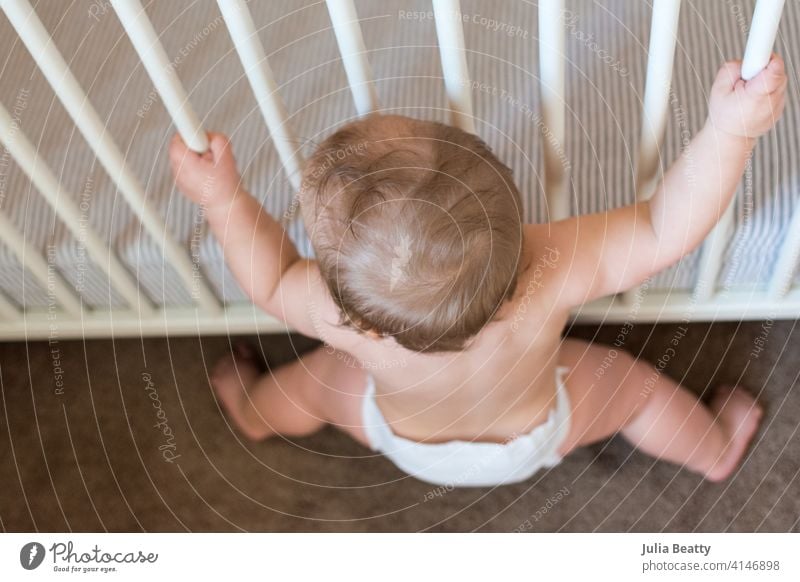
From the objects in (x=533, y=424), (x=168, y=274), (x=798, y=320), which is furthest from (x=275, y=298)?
(x=798, y=320)

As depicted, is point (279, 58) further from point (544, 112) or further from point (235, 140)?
point (544, 112)

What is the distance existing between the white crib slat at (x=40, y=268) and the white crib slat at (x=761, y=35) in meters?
0.46

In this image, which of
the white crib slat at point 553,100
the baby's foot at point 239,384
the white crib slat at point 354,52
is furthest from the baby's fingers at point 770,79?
the baby's foot at point 239,384

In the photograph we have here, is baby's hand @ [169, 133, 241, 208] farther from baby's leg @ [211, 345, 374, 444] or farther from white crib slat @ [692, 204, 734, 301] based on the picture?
white crib slat @ [692, 204, 734, 301]

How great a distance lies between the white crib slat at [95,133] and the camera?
0.43 m

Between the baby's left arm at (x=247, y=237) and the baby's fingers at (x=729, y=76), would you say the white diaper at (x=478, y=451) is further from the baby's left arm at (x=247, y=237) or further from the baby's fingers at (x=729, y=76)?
the baby's fingers at (x=729, y=76)

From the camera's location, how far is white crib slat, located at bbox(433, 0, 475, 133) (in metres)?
0.44

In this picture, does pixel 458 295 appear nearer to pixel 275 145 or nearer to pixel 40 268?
pixel 275 145

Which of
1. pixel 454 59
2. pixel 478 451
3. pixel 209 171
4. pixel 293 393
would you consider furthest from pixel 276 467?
pixel 454 59

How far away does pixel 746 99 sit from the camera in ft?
1.52

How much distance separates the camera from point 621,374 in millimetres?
667

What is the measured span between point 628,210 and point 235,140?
258 mm

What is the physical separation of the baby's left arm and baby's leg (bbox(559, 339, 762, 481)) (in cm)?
20

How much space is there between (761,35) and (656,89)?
2.6 inches
